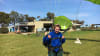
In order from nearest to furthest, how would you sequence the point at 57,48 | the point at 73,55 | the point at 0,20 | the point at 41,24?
1. the point at 57,48
2. the point at 73,55
3. the point at 41,24
4. the point at 0,20

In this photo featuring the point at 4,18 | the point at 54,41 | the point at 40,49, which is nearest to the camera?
the point at 54,41

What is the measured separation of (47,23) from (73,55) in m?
41.3

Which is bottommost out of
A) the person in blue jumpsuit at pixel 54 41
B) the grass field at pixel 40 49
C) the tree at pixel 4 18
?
the grass field at pixel 40 49

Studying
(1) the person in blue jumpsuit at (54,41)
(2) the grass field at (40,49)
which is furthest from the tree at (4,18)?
(1) the person in blue jumpsuit at (54,41)

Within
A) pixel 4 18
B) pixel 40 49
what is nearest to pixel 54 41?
pixel 40 49

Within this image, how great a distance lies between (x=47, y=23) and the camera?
158ft

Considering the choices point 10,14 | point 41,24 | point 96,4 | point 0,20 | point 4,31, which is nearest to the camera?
point 96,4

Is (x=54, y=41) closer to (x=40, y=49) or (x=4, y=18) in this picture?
(x=40, y=49)

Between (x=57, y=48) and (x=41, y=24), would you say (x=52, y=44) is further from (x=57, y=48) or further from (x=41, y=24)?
(x=41, y=24)

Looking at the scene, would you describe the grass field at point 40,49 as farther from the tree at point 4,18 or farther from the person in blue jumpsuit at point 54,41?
the tree at point 4,18

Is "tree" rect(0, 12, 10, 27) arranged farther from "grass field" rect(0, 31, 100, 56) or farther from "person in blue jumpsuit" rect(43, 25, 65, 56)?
"person in blue jumpsuit" rect(43, 25, 65, 56)

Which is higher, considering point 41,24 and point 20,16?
point 20,16

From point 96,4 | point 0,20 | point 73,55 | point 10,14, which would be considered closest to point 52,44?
point 73,55

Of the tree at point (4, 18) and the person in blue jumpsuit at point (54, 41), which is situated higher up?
the tree at point (4, 18)
